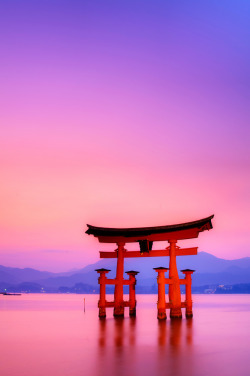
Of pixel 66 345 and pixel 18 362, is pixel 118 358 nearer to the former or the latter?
pixel 18 362

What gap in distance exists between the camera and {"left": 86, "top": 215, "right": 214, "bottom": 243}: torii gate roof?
→ 18.3 m

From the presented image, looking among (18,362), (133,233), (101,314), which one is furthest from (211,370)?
(101,314)

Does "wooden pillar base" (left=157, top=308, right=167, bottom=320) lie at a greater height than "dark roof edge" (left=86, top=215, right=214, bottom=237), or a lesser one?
lesser

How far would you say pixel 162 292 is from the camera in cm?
1877

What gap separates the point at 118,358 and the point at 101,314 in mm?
12877

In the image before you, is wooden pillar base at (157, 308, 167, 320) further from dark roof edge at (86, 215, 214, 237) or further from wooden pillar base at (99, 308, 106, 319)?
wooden pillar base at (99, 308, 106, 319)

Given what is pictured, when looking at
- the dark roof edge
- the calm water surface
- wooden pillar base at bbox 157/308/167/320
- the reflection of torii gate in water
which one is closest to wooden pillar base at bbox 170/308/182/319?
the reflection of torii gate in water

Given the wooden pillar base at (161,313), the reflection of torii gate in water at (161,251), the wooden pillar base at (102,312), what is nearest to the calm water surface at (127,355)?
the reflection of torii gate in water at (161,251)

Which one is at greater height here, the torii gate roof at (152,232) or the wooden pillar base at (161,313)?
the torii gate roof at (152,232)

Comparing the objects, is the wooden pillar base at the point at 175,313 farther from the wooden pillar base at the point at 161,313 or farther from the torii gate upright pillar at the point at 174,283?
the wooden pillar base at the point at 161,313

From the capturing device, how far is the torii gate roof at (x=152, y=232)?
18344 millimetres

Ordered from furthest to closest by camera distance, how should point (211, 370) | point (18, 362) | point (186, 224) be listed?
point (186, 224), point (18, 362), point (211, 370)

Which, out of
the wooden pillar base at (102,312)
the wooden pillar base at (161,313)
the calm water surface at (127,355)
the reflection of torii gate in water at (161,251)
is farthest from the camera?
the wooden pillar base at (102,312)

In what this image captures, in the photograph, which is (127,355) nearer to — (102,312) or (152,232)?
(152,232)
